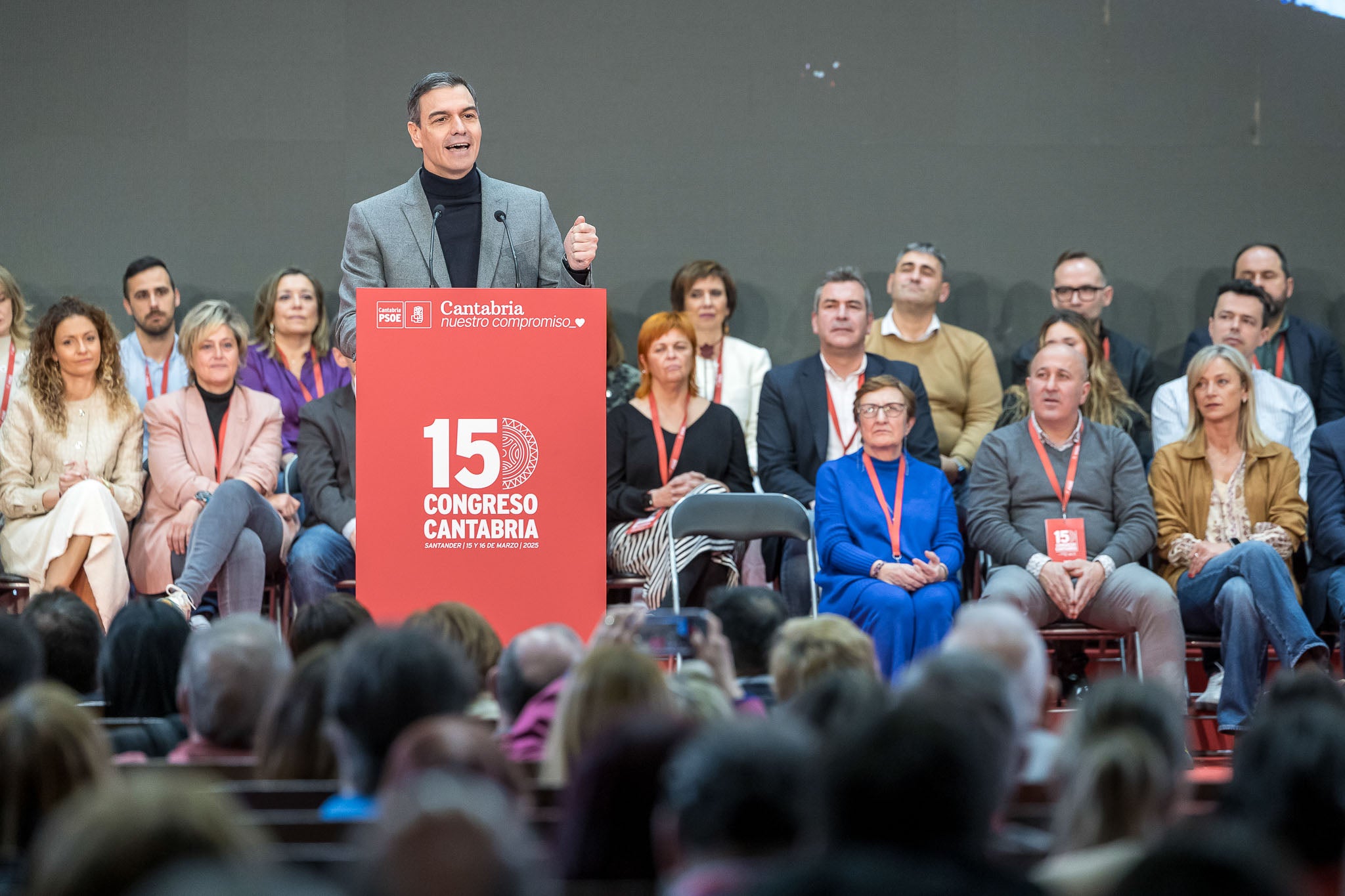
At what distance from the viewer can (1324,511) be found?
5.02 metres

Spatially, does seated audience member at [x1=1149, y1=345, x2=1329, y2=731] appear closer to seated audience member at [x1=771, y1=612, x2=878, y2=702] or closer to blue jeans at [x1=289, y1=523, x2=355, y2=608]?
seated audience member at [x1=771, y1=612, x2=878, y2=702]

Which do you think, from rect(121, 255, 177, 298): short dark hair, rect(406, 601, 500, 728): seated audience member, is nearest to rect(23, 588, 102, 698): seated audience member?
rect(406, 601, 500, 728): seated audience member

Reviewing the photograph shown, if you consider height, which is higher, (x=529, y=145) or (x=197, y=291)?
(x=529, y=145)

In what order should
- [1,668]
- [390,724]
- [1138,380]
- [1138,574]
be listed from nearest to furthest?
1. [390,724]
2. [1,668]
3. [1138,574]
4. [1138,380]

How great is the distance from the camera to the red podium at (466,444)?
11.7 ft

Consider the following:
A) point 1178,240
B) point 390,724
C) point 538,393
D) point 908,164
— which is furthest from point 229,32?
point 390,724

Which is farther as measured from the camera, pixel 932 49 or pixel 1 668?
pixel 932 49

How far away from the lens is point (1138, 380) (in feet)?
20.5

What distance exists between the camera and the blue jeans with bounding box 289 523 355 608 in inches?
193

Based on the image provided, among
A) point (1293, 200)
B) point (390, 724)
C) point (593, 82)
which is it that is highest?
point (593, 82)

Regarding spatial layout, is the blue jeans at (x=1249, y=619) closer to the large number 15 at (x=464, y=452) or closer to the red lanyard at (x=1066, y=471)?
the red lanyard at (x=1066, y=471)

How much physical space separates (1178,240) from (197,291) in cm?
466

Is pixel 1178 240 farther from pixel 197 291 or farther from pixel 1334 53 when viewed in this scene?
pixel 197 291

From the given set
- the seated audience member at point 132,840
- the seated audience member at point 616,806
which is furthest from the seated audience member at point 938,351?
the seated audience member at point 132,840
